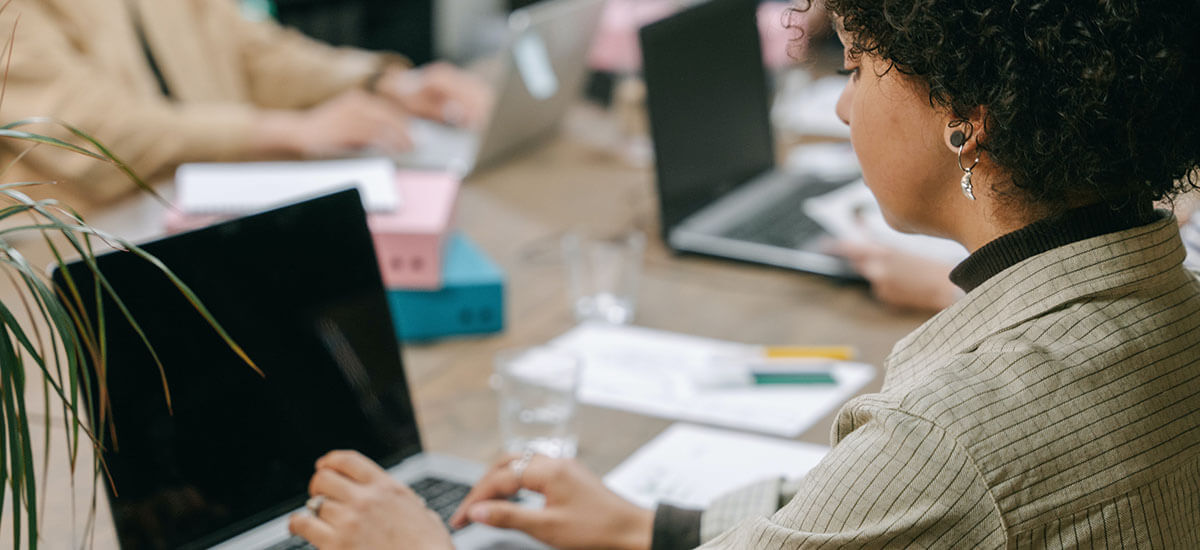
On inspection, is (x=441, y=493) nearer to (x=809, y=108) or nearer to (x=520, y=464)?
(x=520, y=464)

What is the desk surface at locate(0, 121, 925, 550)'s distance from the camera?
123 cm

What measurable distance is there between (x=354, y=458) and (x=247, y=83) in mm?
1776

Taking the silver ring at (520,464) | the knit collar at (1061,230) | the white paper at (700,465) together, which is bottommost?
the silver ring at (520,464)

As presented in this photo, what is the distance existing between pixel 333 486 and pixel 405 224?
570mm

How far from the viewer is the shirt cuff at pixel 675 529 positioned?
1010mm

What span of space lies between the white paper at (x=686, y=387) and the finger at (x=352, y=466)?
39 centimetres

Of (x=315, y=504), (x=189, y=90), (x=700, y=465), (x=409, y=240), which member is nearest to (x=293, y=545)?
(x=315, y=504)

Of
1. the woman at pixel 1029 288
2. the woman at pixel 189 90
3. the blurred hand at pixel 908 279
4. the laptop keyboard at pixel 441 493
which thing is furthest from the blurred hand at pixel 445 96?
the woman at pixel 1029 288

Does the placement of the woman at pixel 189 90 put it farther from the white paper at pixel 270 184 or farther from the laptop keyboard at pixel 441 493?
the laptop keyboard at pixel 441 493

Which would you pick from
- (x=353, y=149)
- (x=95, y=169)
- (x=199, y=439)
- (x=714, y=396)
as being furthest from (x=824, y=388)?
(x=95, y=169)

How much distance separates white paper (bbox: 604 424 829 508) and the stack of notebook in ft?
1.17

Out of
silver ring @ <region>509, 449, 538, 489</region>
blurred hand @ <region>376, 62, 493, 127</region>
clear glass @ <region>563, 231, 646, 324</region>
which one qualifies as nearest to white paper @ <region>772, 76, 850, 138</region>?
blurred hand @ <region>376, 62, 493, 127</region>

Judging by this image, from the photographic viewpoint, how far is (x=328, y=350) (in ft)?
3.51

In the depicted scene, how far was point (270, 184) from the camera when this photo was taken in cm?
164
